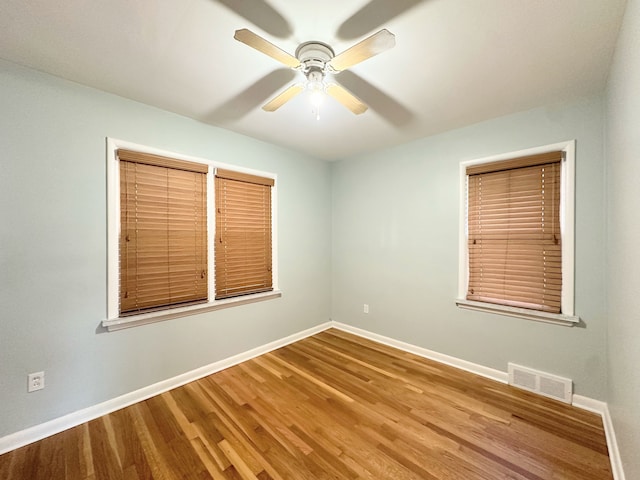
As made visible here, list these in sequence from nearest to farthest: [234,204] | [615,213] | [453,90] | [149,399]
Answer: [615,213] → [453,90] → [149,399] → [234,204]

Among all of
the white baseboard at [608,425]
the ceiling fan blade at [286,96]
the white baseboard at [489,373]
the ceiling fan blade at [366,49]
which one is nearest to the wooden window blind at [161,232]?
the ceiling fan blade at [286,96]

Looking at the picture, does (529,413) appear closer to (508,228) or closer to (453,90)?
(508,228)

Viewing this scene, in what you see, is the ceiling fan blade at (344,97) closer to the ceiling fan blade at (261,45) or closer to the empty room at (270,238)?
the empty room at (270,238)

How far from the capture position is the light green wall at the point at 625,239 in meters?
1.16

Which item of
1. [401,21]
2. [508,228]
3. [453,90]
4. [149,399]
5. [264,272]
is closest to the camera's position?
[401,21]

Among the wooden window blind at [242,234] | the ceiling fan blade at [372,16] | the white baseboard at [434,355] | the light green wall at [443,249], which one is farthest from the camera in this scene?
the wooden window blind at [242,234]

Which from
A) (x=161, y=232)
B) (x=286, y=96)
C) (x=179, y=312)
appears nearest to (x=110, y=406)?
(x=179, y=312)

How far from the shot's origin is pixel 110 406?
2.05 metres

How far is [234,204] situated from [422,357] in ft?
8.98

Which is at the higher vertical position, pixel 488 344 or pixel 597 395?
pixel 488 344

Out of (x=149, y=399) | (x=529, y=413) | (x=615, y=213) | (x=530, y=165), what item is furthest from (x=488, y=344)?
(x=149, y=399)

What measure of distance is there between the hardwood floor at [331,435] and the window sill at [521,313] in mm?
656

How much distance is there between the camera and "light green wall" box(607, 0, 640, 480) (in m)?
1.16

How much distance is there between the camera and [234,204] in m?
2.86
